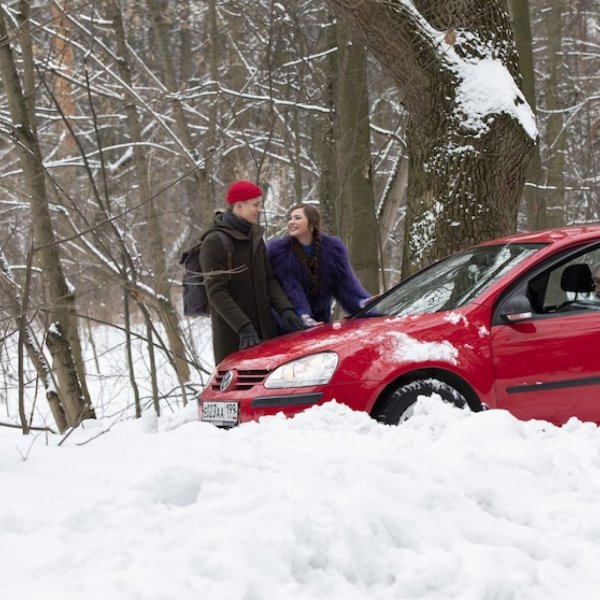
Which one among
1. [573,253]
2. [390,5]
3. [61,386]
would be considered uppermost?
[390,5]

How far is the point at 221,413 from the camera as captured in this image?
5.76 meters

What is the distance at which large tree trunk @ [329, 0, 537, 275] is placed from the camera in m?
7.41

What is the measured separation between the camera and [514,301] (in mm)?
5508

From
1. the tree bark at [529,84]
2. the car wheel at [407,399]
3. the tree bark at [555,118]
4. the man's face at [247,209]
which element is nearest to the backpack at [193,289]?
the man's face at [247,209]

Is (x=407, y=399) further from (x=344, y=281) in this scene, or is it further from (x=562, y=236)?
(x=344, y=281)

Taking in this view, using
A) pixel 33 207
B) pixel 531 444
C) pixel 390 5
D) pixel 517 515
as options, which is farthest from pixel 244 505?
pixel 33 207

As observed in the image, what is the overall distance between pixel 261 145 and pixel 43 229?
662cm

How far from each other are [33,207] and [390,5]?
3.84 m

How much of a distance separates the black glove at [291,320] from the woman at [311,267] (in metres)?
0.10

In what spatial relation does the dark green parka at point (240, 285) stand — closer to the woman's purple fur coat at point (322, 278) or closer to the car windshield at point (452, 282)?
the woman's purple fur coat at point (322, 278)

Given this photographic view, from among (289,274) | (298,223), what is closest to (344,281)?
(289,274)

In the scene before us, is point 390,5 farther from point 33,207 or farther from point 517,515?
point 517,515

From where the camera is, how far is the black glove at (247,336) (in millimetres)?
6469

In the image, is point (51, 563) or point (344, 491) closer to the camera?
point (51, 563)
